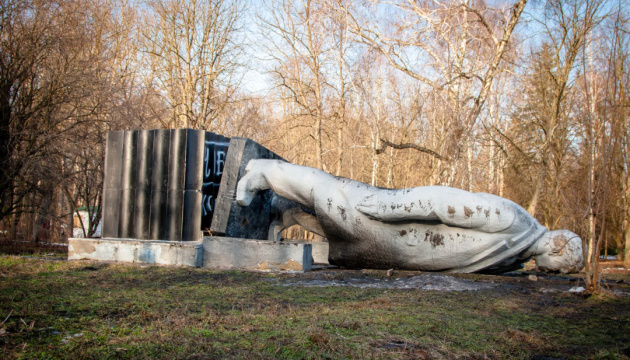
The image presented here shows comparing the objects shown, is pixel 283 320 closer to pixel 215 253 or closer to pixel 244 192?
pixel 215 253

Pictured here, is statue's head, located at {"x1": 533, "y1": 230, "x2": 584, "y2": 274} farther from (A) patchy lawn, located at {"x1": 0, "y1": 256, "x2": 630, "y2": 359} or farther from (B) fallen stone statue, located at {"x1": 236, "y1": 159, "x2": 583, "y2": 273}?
(A) patchy lawn, located at {"x1": 0, "y1": 256, "x2": 630, "y2": 359}

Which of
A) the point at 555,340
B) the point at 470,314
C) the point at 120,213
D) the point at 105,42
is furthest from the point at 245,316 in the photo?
the point at 105,42

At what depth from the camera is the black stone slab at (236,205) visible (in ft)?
21.6

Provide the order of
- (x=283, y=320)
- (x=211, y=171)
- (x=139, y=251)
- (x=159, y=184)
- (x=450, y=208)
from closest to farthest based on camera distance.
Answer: (x=283, y=320) < (x=450, y=208) < (x=139, y=251) < (x=159, y=184) < (x=211, y=171)

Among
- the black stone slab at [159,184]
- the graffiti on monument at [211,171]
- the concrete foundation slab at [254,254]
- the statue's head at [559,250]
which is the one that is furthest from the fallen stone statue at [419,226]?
the black stone slab at [159,184]

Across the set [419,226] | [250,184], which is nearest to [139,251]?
[250,184]

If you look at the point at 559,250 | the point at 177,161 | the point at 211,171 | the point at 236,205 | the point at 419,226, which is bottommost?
the point at 559,250

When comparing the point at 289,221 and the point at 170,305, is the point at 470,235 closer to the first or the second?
the point at 289,221

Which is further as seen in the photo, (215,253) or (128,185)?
(128,185)

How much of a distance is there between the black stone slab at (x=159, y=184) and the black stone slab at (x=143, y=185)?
0.06 metres

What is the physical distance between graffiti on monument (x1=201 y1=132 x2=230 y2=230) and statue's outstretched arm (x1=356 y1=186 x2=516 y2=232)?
2526mm

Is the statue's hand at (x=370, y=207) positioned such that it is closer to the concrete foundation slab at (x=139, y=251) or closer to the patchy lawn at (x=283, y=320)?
the patchy lawn at (x=283, y=320)

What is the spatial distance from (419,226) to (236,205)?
96.6 inches

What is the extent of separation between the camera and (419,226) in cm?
607
